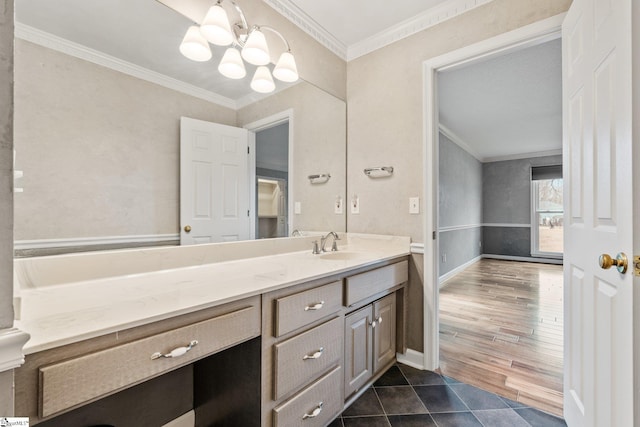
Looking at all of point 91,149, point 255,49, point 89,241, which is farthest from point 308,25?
point 89,241

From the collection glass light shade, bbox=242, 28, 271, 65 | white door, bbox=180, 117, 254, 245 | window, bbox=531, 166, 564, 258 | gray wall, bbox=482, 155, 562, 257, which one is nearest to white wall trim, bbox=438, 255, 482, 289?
gray wall, bbox=482, 155, 562, 257

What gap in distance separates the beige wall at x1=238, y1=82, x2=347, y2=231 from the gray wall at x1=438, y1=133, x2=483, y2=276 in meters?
2.17

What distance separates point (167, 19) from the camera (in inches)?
54.3

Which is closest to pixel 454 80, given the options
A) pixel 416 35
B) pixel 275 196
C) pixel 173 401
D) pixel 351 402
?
pixel 416 35

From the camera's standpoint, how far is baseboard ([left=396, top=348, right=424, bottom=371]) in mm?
1998

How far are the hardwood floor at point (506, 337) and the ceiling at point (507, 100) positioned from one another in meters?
2.07

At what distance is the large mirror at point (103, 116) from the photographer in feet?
3.29

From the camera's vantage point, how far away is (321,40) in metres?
2.20

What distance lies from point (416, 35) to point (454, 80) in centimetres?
112

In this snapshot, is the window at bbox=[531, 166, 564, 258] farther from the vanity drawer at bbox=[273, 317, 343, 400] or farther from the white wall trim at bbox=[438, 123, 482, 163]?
the vanity drawer at bbox=[273, 317, 343, 400]

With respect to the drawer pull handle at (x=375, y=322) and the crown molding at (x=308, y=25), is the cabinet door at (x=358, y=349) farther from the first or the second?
the crown molding at (x=308, y=25)

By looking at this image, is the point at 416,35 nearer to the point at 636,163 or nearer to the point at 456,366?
the point at 636,163

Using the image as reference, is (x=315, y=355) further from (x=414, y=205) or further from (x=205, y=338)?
(x=414, y=205)

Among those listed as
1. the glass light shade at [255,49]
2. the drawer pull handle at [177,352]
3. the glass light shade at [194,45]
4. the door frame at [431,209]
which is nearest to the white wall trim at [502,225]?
the door frame at [431,209]
